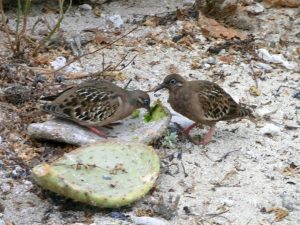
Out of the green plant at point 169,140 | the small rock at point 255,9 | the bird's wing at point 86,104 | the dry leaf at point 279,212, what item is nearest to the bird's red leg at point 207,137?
the green plant at point 169,140

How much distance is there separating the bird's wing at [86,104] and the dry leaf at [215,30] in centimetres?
211

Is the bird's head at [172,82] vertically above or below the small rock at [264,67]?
above

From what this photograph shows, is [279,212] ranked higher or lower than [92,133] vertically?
lower

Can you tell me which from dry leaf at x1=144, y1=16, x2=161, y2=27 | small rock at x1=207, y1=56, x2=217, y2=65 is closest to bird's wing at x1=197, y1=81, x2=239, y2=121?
small rock at x1=207, y1=56, x2=217, y2=65

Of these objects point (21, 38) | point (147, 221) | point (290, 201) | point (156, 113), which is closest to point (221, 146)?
point (156, 113)

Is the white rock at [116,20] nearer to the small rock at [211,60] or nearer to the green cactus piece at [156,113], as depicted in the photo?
the small rock at [211,60]

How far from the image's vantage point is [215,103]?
737 centimetres

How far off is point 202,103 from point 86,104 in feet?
3.29

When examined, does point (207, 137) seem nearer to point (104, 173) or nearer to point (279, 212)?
point (279, 212)

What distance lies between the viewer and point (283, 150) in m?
7.29

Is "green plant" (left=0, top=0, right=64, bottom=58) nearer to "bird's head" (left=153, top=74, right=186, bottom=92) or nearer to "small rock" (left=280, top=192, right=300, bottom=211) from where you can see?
"bird's head" (left=153, top=74, right=186, bottom=92)

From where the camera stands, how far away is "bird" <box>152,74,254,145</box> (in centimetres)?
730

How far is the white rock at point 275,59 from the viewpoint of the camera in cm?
870

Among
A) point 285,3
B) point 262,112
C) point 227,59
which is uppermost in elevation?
point 285,3
